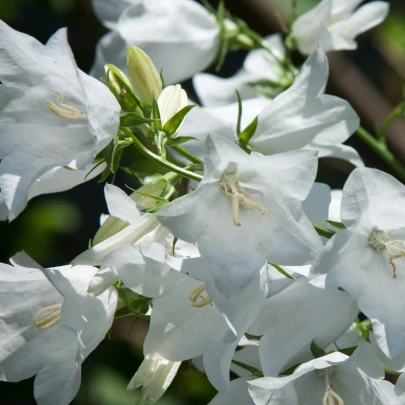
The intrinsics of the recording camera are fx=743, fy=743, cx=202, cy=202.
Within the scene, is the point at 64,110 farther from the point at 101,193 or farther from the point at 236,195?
the point at 101,193

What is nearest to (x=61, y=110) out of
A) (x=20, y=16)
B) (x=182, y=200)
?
(x=182, y=200)

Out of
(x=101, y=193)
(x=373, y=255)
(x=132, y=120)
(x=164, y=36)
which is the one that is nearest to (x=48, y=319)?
(x=132, y=120)

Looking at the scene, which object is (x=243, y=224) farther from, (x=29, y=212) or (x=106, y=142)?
(x=29, y=212)

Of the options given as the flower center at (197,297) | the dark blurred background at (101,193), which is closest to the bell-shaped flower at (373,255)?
the flower center at (197,297)

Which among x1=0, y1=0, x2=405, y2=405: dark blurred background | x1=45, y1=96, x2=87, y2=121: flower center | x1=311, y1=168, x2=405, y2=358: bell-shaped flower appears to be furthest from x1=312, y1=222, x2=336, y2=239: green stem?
x1=0, y1=0, x2=405, y2=405: dark blurred background

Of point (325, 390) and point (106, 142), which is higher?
point (106, 142)
